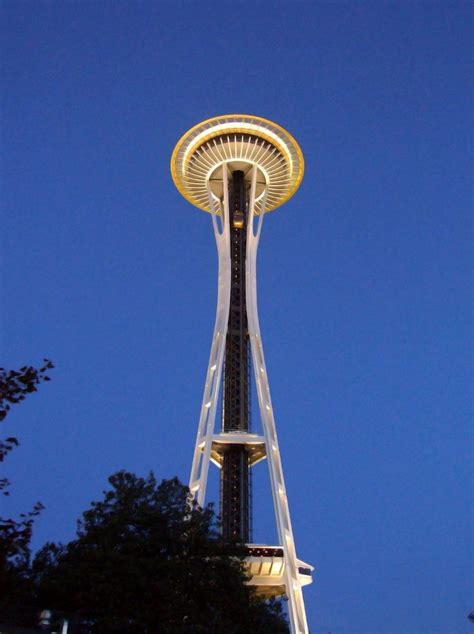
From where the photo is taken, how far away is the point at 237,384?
47906 millimetres

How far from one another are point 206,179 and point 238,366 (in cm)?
1495

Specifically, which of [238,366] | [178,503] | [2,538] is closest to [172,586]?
[178,503]

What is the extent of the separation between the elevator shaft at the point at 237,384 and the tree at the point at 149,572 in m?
16.5

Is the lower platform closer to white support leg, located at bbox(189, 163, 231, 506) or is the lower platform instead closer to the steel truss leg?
the steel truss leg

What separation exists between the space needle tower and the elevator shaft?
7 centimetres

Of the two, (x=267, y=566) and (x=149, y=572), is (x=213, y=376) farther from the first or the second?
(x=149, y=572)

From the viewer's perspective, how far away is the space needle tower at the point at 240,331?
40562 millimetres

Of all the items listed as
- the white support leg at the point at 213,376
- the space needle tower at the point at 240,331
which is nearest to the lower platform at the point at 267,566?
the space needle tower at the point at 240,331

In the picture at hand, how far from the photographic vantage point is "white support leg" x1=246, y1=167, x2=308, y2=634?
39.1 m

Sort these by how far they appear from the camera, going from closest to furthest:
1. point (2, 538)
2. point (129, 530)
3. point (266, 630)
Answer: point (2, 538) < point (129, 530) < point (266, 630)

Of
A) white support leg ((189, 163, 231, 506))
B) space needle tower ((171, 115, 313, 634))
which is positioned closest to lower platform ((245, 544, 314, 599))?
space needle tower ((171, 115, 313, 634))

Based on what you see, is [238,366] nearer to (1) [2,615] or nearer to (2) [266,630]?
(2) [266,630]

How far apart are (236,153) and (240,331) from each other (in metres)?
13.5

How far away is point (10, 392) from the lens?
8.89 m
